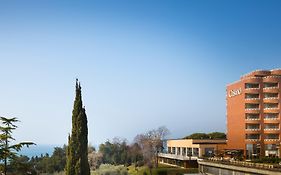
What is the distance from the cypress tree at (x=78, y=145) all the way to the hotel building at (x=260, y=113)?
5079 centimetres

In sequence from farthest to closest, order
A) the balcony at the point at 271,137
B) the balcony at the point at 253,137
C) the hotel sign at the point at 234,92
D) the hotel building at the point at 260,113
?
the hotel sign at the point at 234,92 → the balcony at the point at 253,137 → the hotel building at the point at 260,113 → the balcony at the point at 271,137

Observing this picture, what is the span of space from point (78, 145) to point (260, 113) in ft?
186

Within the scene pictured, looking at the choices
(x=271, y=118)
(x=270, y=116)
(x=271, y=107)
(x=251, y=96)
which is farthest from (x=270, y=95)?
(x=271, y=118)

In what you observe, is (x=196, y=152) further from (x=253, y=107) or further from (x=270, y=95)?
(x=270, y=95)

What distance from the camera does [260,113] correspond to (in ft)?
361

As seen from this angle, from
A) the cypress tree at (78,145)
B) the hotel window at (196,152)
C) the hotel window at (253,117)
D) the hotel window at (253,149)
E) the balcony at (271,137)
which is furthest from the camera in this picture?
the hotel window at (196,152)

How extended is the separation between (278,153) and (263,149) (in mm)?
3868

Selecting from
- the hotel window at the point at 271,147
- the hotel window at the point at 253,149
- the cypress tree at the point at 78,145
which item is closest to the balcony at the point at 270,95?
the hotel window at the point at 271,147

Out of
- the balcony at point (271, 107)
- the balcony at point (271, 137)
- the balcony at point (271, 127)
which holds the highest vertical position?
the balcony at point (271, 107)

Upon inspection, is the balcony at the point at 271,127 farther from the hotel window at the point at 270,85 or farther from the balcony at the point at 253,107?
the hotel window at the point at 270,85

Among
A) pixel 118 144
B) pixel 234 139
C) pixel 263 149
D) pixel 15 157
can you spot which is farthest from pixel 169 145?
pixel 15 157

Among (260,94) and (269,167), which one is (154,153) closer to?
(260,94)

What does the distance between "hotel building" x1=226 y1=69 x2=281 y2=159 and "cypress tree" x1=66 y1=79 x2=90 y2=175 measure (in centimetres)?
5079

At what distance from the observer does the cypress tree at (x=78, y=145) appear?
69.6 metres
